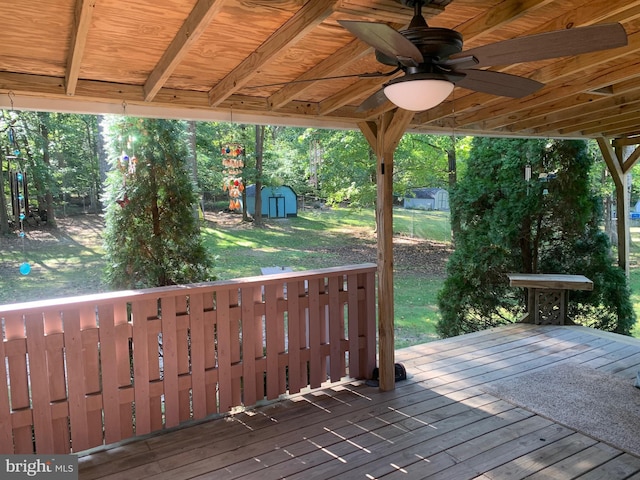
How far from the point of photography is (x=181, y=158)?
4305 millimetres

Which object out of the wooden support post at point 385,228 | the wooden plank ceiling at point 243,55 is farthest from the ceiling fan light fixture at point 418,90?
the wooden support post at point 385,228

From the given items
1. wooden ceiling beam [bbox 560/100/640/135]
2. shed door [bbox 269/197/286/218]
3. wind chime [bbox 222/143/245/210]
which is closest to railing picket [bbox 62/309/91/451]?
wind chime [bbox 222/143/245/210]

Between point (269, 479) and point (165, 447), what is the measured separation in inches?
28.8

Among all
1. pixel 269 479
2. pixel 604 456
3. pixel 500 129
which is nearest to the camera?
pixel 269 479

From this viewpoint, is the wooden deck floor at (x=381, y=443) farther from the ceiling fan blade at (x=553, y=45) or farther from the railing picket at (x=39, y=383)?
the ceiling fan blade at (x=553, y=45)

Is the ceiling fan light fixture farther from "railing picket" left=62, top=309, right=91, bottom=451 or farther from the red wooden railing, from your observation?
"railing picket" left=62, top=309, right=91, bottom=451

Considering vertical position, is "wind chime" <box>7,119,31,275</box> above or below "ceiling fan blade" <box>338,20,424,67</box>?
below

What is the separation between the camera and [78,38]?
1759 millimetres

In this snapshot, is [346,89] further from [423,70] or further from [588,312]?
[588,312]

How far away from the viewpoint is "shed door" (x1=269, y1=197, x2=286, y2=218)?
1184cm

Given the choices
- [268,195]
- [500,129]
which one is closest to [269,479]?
[500,129]

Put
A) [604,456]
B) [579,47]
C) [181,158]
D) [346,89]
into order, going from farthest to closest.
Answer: [181,158] → [346,89] → [604,456] → [579,47]

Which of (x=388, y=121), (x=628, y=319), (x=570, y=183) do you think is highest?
(x=388, y=121)

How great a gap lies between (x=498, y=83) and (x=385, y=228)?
1.72 m
